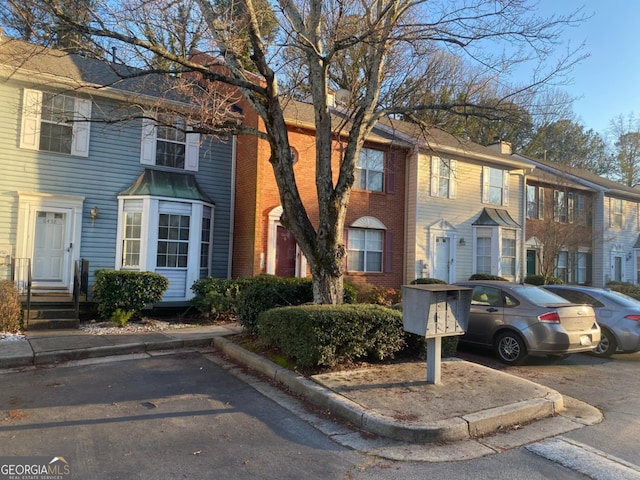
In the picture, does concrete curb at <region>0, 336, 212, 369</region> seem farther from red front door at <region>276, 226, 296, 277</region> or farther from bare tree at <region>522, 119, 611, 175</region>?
bare tree at <region>522, 119, 611, 175</region>

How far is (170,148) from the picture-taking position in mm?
13289

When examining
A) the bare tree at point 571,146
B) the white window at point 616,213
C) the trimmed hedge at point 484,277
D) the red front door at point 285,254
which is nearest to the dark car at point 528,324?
the red front door at point 285,254

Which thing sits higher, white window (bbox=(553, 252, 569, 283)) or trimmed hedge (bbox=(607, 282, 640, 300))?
white window (bbox=(553, 252, 569, 283))

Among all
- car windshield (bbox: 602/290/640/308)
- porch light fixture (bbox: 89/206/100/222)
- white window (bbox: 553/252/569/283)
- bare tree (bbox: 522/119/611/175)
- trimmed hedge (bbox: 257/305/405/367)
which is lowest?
trimmed hedge (bbox: 257/305/405/367)

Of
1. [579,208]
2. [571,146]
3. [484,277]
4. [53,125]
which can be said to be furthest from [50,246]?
[571,146]

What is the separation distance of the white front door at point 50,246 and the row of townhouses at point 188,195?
0.09 ft

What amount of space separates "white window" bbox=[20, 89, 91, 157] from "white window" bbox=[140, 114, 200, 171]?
155 cm

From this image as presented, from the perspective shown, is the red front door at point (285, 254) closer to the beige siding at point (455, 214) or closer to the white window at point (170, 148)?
the white window at point (170, 148)

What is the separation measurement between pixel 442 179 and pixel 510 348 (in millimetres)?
10638

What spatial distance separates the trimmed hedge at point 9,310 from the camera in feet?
29.2

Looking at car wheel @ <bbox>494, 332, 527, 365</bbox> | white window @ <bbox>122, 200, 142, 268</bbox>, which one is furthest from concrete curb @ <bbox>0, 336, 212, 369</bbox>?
car wheel @ <bbox>494, 332, 527, 365</bbox>

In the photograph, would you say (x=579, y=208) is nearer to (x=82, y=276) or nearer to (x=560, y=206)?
(x=560, y=206)

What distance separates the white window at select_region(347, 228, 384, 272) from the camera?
15500mm

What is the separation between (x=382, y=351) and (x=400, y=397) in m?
1.28
